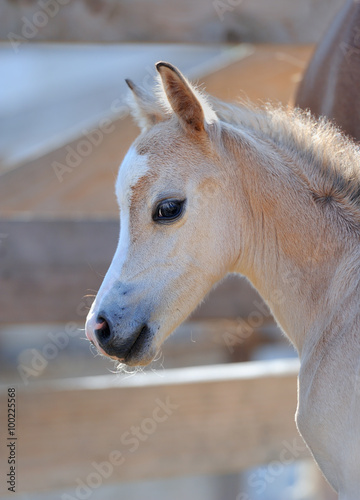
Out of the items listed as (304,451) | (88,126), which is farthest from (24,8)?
(304,451)

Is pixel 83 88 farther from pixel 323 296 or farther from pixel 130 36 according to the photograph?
pixel 323 296

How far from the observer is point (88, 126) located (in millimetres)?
2996

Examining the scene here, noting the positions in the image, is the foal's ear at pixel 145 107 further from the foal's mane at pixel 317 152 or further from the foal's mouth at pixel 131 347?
the foal's mouth at pixel 131 347

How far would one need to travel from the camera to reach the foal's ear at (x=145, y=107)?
1.86 meters

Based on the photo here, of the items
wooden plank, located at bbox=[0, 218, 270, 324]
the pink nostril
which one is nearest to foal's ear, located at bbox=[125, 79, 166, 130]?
the pink nostril

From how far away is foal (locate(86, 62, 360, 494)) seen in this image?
5.42 ft

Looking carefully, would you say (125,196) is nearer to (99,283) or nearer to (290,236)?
(290,236)

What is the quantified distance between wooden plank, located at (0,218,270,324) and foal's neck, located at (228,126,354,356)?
98cm

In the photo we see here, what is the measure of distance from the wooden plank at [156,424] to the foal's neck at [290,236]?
1056 millimetres

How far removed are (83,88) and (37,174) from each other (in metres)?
3.38

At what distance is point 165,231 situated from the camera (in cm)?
169

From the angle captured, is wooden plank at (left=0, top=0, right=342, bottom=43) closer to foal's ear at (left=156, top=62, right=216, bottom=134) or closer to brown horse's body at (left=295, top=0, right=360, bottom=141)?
brown horse's body at (left=295, top=0, right=360, bottom=141)

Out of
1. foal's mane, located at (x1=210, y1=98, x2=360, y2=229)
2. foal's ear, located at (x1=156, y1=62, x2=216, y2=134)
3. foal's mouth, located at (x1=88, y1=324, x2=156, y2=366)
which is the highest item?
foal's ear, located at (x1=156, y1=62, x2=216, y2=134)

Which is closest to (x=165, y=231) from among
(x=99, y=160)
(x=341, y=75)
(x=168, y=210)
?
(x=168, y=210)
